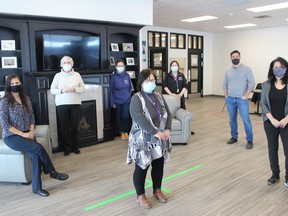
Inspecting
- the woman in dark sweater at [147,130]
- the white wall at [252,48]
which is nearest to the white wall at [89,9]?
the woman in dark sweater at [147,130]

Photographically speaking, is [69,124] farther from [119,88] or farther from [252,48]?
[252,48]

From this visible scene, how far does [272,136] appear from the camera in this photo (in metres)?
3.16

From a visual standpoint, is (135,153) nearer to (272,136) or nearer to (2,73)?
(272,136)

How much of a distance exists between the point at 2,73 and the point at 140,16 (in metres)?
2.94

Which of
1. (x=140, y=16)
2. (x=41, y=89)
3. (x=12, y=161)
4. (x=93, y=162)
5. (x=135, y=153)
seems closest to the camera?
(x=135, y=153)

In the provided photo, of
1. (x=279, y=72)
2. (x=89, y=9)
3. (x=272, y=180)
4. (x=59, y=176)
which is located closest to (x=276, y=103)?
(x=279, y=72)

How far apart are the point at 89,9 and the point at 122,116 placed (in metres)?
2.12

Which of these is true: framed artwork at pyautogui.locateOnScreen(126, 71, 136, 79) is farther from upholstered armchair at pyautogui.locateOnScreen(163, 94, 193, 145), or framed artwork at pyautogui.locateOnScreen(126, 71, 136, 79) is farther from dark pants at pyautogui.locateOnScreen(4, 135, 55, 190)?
dark pants at pyautogui.locateOnScreen(4, 135, 55, 190)

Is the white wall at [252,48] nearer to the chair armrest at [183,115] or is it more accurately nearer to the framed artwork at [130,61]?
the framed artwork at [130,61]

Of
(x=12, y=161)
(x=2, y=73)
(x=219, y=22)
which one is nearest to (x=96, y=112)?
(x=2, y=73)

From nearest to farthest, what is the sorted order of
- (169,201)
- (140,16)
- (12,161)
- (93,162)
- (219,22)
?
(169,201)
(12,161)
(93,162)
(140,16)
(219,22)

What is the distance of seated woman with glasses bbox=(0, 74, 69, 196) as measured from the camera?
3.17 meters

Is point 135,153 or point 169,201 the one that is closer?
point 135,153

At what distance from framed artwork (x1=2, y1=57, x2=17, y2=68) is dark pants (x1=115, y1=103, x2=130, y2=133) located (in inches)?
78.7
